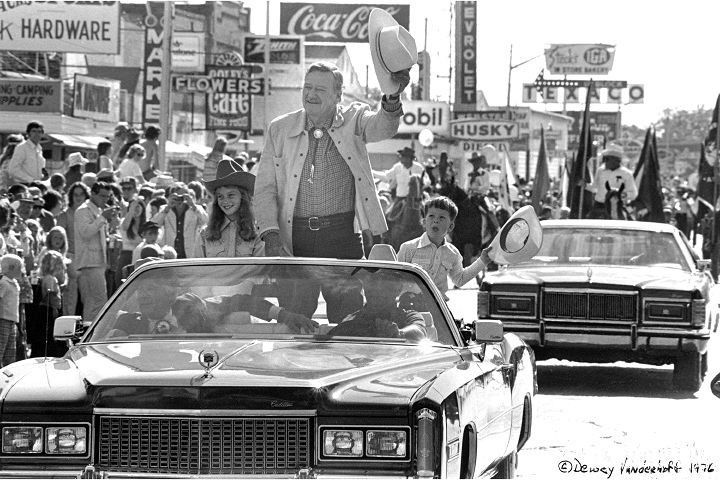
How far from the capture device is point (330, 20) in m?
62.8

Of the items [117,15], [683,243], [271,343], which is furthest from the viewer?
[117,15]

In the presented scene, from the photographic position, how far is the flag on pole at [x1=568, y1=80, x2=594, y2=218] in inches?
973

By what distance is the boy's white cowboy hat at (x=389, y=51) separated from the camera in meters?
8.39

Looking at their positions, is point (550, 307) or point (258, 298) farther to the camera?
point (550, 307)

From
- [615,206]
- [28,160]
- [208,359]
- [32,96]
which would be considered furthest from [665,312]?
[32,96]

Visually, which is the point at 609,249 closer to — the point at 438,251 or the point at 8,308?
the point at 438,251

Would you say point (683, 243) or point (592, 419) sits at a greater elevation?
point (683, 243)

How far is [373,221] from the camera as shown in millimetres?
8992

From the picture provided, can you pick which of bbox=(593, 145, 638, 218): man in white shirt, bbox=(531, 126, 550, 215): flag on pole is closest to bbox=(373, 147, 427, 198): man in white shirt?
bbox=(593, 145, 638, 218): man in white shirt

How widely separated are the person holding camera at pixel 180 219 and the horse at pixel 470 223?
8.49 m

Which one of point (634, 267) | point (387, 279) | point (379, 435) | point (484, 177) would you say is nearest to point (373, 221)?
point (387, 279)

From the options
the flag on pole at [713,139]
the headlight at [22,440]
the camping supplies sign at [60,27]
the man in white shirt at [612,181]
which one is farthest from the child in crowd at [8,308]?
the camping supplies sign at [60,27]

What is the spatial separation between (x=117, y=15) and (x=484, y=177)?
19606mm

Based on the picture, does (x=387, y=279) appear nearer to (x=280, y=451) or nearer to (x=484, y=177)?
(x=280, y=451)
